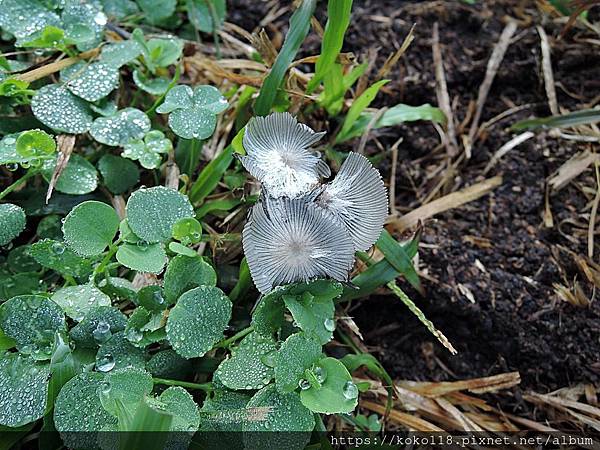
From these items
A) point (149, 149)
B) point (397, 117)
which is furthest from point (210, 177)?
point (397, 117)

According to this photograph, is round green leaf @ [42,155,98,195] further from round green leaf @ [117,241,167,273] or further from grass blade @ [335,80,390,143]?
grass blade @ [335,80,390,143]

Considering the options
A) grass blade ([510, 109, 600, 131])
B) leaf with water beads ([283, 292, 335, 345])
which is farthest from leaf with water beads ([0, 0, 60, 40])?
grass blade ([510, 109, 600, 131])

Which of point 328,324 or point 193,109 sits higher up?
point 193,109

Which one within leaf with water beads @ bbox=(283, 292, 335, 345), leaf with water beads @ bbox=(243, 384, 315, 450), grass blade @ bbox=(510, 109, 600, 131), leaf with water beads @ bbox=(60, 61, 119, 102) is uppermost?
grass blade @ bbox=(510, 109, 600, 131)

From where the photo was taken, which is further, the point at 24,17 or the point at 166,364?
the point at 24,17

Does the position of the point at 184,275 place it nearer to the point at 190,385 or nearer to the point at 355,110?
the point at 190,385

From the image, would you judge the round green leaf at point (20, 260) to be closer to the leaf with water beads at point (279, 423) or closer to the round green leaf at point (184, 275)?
the round green leaf at point (184, 275)
